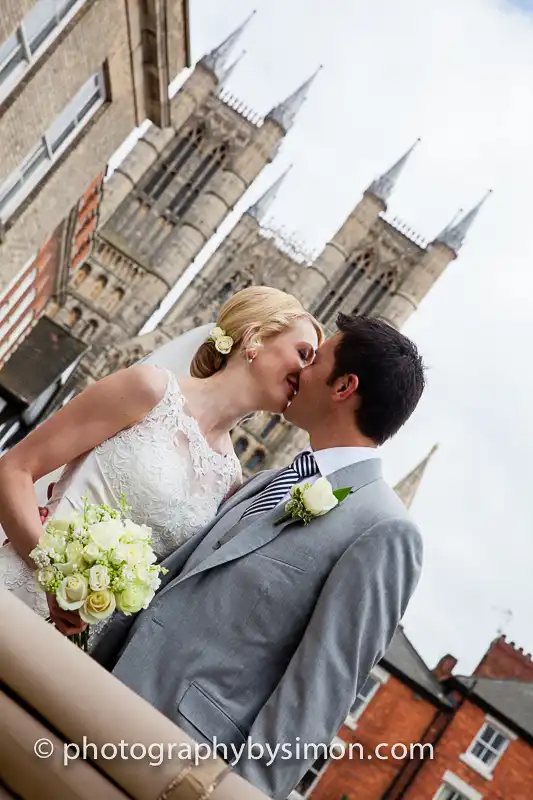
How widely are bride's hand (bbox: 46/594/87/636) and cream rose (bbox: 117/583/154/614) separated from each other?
18cm

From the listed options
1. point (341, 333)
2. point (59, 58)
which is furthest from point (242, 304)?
point (59, 58)

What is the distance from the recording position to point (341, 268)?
156 feet

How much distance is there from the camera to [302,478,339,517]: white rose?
288 cm

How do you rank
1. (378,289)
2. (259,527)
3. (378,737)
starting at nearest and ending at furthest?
(259,527), (378,737), (378,289)

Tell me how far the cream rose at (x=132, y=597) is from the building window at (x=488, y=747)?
1901 cm

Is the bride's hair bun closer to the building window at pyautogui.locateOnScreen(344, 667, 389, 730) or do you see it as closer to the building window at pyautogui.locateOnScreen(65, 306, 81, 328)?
the building window at pyautogui.locateOnScreen(344, 667, 389, 730)

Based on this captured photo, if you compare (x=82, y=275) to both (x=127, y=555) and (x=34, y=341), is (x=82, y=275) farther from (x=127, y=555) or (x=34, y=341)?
(x=127, y=555)

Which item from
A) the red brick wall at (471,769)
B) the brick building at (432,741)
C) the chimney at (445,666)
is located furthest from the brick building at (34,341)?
the chimney at (445,666)

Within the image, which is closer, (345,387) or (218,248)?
(345,387)

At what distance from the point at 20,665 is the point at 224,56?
164ft

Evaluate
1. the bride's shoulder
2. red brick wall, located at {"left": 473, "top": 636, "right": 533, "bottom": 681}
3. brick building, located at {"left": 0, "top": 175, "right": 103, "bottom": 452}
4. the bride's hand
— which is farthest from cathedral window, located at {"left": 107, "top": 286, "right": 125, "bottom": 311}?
the bride's hand

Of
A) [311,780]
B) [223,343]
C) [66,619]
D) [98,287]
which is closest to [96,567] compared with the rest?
[66,619]

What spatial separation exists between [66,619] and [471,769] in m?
19.0

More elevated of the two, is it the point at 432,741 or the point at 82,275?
the point at 82,275
